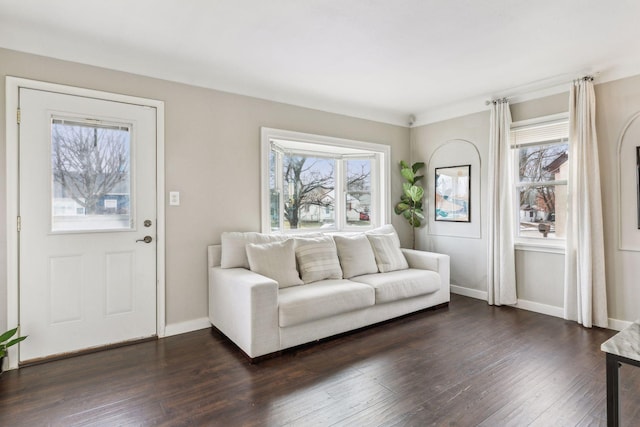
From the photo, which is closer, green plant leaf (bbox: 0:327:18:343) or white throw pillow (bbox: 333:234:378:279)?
green plant leaf (bbox: 0:327:18:343)

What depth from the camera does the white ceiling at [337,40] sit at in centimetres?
221

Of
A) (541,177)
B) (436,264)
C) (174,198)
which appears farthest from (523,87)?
(174,198)

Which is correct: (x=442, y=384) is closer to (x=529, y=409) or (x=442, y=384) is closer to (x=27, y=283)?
(x=529, y=409)

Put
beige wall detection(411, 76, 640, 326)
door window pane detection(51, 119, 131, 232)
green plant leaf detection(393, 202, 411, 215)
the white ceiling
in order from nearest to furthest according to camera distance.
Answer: the white ceiling < door window pane detection(51, 119, 131, 232) < beige wall detection(411, 76, 640, 326) < green plant leaf detection(393, 202, 411, 215)

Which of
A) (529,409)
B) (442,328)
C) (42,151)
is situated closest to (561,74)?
(442,328)

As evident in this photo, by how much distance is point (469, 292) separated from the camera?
438 cm

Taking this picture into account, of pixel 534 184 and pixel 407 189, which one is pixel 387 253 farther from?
pixel 534 184

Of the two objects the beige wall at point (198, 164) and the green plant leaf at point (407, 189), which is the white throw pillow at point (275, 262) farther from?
the green plant leaf at point (407, 189)

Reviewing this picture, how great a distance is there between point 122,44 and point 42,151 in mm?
1035

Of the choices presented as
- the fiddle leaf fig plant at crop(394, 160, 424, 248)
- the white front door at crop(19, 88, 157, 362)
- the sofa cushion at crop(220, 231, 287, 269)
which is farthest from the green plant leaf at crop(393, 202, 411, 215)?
the white front door at crop(19, 88, 157, 362)

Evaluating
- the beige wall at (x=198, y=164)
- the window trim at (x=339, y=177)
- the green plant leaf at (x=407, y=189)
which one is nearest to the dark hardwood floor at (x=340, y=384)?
the beige wall at (x=198, y=164)

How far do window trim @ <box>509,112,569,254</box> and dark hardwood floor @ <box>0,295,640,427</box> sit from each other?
941mm

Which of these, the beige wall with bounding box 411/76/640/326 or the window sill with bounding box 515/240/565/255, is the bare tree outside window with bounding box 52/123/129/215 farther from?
the window sill with bounding box 515/240/565/255

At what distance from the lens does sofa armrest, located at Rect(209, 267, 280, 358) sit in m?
2.52
